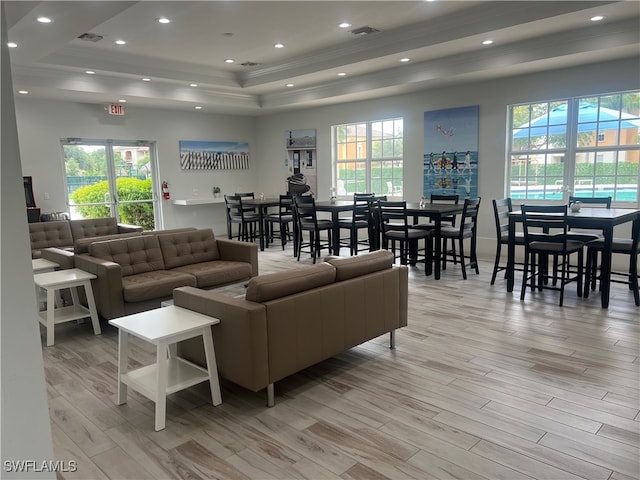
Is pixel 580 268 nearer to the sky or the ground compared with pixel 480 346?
nearer to the sky

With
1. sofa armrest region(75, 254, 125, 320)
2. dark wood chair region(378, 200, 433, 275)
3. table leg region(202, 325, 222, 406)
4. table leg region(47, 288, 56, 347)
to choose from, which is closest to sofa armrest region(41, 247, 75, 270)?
sofa armrest region(75, 254, 125, 320)

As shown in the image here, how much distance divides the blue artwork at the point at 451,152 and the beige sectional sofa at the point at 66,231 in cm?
478

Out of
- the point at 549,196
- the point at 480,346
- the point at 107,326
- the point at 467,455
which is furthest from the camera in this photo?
the point at 549,196

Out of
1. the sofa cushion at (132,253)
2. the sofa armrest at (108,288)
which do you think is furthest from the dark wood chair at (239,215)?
the sofa armrest at (108,288)

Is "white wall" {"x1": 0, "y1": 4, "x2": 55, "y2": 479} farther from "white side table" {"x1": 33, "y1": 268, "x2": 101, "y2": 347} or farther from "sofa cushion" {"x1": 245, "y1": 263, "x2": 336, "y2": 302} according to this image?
"white side table" {"x1": 33, "y1": 268, "x2": 101, "y2": 347}

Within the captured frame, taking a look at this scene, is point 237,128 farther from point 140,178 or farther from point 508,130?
point 508,130

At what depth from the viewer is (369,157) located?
8820 mm

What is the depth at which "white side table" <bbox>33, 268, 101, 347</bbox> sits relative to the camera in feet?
12.9

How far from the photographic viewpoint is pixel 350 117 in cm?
888

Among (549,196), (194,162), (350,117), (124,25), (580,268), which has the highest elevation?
(124,25)

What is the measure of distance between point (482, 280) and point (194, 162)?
649cm

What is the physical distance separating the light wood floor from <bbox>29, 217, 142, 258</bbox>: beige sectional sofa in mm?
2698

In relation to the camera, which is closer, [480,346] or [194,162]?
[480,346]

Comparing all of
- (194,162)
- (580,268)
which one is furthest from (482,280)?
(194,162)
